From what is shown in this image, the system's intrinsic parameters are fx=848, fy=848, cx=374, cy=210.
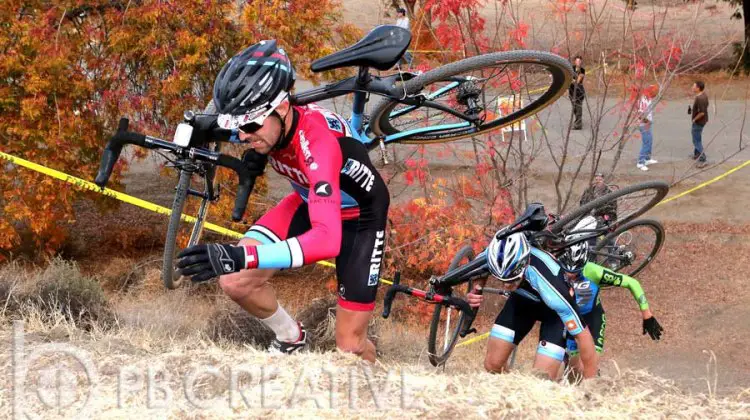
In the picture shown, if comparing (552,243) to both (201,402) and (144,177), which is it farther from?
(144,177)

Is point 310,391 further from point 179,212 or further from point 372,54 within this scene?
point 179,212

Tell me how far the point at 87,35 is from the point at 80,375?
7.44 m

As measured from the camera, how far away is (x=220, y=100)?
193 inches

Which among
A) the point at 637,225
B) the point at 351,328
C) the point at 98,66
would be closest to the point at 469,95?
the point at 351,328

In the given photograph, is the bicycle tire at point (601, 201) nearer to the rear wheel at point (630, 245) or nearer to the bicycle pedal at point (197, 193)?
the rear wheel at point (630, 245)

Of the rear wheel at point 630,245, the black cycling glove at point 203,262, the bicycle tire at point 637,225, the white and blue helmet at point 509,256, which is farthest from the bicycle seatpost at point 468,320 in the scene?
the bicycle tire at point 637,225

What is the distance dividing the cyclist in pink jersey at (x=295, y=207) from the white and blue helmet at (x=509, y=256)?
0.99m

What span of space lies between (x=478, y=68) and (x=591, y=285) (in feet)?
8.09

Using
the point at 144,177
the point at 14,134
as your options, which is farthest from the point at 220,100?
the point at 144,177

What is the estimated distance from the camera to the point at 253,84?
4.89m

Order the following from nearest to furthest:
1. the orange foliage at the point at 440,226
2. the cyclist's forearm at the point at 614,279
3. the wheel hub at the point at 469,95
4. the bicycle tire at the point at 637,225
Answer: the wheel hub at the point at 469,95 → the cyclist's forearm at the point at 614,279 → the bicycle tire at the point at 637,225 → the orange foliage at the point at 440,226

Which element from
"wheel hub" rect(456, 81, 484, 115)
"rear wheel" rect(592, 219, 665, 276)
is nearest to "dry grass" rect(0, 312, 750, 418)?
"wheel hub" rect(456, 81, 484, 115)

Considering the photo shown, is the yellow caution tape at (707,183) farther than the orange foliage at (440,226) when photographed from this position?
Yes

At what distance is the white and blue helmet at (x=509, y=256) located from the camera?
6227mm
